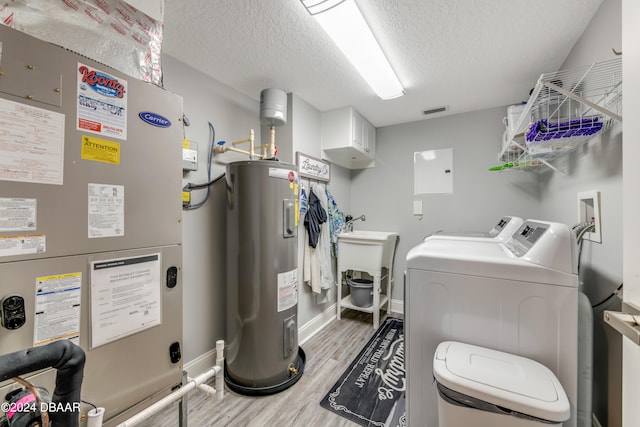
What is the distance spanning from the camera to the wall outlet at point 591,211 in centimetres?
126

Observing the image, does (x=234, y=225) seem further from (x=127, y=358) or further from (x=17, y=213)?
(x=17, y=213)

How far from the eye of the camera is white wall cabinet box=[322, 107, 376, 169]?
2.59 meters

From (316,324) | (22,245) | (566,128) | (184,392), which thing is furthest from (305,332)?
(566,128)

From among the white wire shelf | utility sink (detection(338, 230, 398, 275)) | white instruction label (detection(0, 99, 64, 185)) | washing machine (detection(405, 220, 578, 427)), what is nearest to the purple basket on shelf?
the white wire shelf

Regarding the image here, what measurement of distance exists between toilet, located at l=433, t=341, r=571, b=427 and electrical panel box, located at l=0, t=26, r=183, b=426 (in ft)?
3.79

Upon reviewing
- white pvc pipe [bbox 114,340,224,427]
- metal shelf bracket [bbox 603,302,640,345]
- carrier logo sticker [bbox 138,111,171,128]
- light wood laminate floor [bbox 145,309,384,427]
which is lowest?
light wood laminate floor [bbox 145,309,384,427]

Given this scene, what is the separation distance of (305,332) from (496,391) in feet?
6.01

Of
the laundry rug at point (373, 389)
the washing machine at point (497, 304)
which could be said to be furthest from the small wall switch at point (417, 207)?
the washing machine at point (497, 304)

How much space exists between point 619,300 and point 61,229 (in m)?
2.22

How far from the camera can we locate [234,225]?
1.75m

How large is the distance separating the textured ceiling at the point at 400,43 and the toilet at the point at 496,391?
5.68 feet

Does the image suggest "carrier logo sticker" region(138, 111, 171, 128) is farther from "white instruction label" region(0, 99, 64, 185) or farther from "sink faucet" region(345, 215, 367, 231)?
"sink faucet" region(345, 215, 367, 231)

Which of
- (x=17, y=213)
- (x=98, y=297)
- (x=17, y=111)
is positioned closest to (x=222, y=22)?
(x=17, y=111)

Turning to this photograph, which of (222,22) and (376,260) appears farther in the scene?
(376,260)
